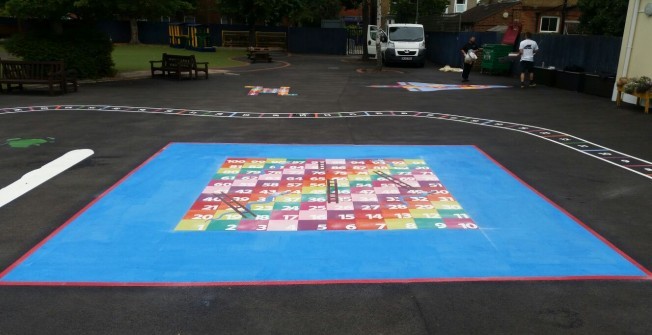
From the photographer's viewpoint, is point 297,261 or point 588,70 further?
point 588,70

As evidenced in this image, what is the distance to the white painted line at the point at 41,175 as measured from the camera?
6816 millimetres

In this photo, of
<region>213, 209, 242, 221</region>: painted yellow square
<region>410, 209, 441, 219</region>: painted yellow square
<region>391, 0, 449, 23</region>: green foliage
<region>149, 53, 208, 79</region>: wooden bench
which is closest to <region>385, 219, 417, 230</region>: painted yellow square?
<region>410, 209, 441, 219</region>: painted yellow square

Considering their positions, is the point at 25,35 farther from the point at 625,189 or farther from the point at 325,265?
the point at 625,189

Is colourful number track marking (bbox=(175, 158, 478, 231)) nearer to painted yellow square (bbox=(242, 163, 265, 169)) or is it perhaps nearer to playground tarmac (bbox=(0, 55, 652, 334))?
painted yellow square (bbox=(242, 163, 265, 169))

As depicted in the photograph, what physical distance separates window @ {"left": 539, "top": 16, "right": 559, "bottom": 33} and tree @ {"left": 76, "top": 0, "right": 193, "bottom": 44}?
30.1m

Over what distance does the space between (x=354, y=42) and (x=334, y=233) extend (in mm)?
40532

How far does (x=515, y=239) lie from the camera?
5562 mm

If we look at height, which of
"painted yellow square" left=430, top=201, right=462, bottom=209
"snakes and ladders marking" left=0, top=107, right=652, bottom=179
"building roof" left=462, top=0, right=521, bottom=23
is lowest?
"painted yellow square" left=430, top=201, right=462, bottom=209

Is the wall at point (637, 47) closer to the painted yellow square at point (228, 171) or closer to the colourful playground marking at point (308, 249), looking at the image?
the colourful playground marking at point (308, 249)

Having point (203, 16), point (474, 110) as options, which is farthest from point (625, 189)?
point (203, 16)

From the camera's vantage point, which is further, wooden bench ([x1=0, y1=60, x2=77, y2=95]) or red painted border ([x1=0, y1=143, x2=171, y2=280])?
wooden bench ([x1=0, y1=60, x2=77, y2=95])

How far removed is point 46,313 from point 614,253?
5411 millimetres

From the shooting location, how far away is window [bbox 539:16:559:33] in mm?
38781

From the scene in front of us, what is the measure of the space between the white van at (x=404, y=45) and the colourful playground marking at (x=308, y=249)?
70.1 ft
